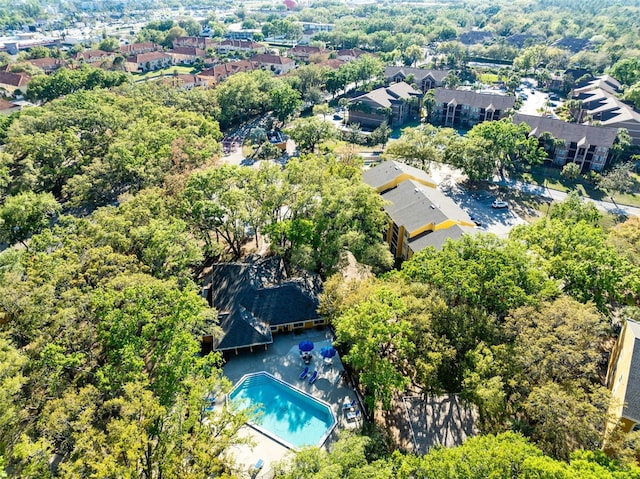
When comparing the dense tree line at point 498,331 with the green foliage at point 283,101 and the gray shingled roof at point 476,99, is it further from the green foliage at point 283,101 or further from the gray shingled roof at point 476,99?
the green foliage at point 283,101

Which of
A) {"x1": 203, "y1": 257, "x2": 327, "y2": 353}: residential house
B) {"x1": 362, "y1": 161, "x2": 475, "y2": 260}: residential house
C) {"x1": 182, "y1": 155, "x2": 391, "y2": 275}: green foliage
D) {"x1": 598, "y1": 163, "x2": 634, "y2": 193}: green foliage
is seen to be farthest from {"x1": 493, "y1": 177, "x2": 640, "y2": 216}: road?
{"x1": 203, "y1": 257, "x2": 327, "y2": 353}: residential house

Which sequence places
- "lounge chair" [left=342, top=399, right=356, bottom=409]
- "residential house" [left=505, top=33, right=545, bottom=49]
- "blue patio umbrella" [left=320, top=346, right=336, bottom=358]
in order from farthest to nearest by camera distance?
"residential house" [left=505, top=33, right=545, bottom=49]
"blue patio umbrella" [left=320, top=346, right=336, bottom=358]
"lounge chair" [left=342, top=399, right=356, bottom=409]

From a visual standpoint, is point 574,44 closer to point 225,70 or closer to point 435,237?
point 225,70

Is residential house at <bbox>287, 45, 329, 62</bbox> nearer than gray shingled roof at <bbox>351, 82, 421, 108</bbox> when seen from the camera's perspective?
No

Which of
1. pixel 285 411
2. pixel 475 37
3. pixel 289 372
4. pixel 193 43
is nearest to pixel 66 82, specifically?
pixel 193 43

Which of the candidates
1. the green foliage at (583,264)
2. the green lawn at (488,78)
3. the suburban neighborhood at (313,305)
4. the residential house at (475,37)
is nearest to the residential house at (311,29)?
the residential house at (475,37)

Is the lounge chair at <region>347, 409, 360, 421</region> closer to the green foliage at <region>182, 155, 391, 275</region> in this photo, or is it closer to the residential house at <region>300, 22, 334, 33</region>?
the green foliage at <region>182, 155, 391, 275</region>

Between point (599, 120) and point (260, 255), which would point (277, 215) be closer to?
point (260, 255)
